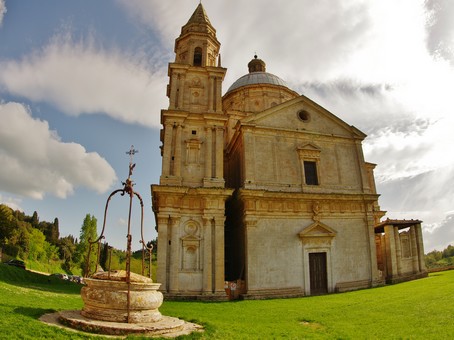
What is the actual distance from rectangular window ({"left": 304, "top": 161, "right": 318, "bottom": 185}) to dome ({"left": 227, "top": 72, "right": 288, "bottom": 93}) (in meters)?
12.6

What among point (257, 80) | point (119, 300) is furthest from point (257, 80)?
point (119, 300)

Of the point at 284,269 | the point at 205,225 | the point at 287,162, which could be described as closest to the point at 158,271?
the point at 205,225

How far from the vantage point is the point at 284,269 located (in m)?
19.9

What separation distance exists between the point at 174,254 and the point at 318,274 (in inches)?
351

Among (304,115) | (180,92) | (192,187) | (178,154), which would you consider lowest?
(192,187)

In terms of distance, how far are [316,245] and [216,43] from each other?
16.7 m

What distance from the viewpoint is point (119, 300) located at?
829cm

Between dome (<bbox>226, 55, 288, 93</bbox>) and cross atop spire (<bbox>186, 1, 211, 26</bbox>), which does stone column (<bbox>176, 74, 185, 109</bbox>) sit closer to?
cross atop spire (<bbox>186, 1, 211, 26</bbox>)

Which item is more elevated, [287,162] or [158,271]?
[287,162]

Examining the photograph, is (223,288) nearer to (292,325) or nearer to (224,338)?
(292,325)

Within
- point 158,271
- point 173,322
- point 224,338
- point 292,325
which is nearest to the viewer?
point 224,338

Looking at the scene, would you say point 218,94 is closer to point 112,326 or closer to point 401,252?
point 401,252

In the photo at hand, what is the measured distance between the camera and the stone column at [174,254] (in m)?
18.4

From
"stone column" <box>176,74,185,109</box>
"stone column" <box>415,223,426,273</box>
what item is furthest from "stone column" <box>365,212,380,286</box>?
"stone column" <box>176,74,185,109</box>
